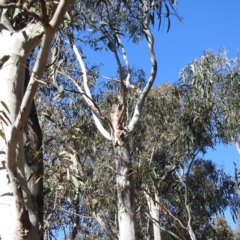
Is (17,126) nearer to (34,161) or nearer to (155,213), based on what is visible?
(34,161)

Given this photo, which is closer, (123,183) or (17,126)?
(17,126)

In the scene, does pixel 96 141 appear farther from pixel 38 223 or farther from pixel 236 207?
Answer: pixel 38 223

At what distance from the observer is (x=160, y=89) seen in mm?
9523

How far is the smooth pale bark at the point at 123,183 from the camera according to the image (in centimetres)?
549

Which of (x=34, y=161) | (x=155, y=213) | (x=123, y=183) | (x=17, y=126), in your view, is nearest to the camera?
(x=17, y=126)

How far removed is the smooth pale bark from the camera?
5.49 meters

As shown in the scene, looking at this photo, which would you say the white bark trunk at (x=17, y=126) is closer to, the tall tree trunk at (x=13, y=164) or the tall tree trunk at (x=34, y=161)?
the tall tree trunk at (x=13, y=164)

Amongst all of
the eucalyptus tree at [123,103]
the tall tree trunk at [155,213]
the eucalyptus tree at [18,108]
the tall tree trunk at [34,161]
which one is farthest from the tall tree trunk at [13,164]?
the tall tree trunk at [155,213]

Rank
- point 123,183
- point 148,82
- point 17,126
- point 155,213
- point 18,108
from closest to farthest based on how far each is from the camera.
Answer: point 17,126
point 18,108
point 123,183
point 148,82
point 155,213

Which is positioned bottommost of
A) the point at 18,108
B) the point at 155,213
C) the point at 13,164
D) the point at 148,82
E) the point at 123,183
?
the point at 13,164

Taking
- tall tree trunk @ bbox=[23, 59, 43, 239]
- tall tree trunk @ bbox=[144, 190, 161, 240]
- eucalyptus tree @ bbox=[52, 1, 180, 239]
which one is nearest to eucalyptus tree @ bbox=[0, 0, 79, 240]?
tall tree trunk @ bbox=[23, 59, 43, 239]

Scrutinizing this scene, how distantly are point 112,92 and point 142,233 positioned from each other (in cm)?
401

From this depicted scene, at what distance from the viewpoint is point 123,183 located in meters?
5.72

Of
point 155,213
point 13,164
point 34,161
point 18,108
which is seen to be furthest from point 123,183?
point 155,213
